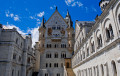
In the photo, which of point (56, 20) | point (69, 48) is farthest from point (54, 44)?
point (56, 20)

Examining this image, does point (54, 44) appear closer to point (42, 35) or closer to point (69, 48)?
point (42, 35)

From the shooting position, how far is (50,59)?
48.6 m

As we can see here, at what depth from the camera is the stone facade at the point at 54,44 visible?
47.6 m

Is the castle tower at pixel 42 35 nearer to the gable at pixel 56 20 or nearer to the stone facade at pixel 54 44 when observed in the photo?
the stone facade at pixel 54 44

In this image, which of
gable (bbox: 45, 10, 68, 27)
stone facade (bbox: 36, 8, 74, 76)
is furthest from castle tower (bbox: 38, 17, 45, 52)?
gable (bbox: 45, 10, 68, 27)

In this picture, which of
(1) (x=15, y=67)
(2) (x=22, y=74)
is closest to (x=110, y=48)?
(1) (x=15, y=67)

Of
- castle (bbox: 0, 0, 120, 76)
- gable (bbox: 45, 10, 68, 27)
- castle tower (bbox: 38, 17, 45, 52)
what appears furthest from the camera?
gable (bbox: 45, 10, 68, 27)

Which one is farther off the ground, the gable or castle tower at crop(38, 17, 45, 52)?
the gable

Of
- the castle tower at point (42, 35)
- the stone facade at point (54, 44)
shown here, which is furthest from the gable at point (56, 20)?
the castle tower at point (42, 35)

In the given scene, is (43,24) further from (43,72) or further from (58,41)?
(43,72)

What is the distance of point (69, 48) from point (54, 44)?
6916mm

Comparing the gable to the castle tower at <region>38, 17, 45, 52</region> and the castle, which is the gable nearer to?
the castle

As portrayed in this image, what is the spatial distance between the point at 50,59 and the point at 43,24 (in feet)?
53.2

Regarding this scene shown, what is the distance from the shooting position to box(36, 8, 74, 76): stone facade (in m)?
47.6
